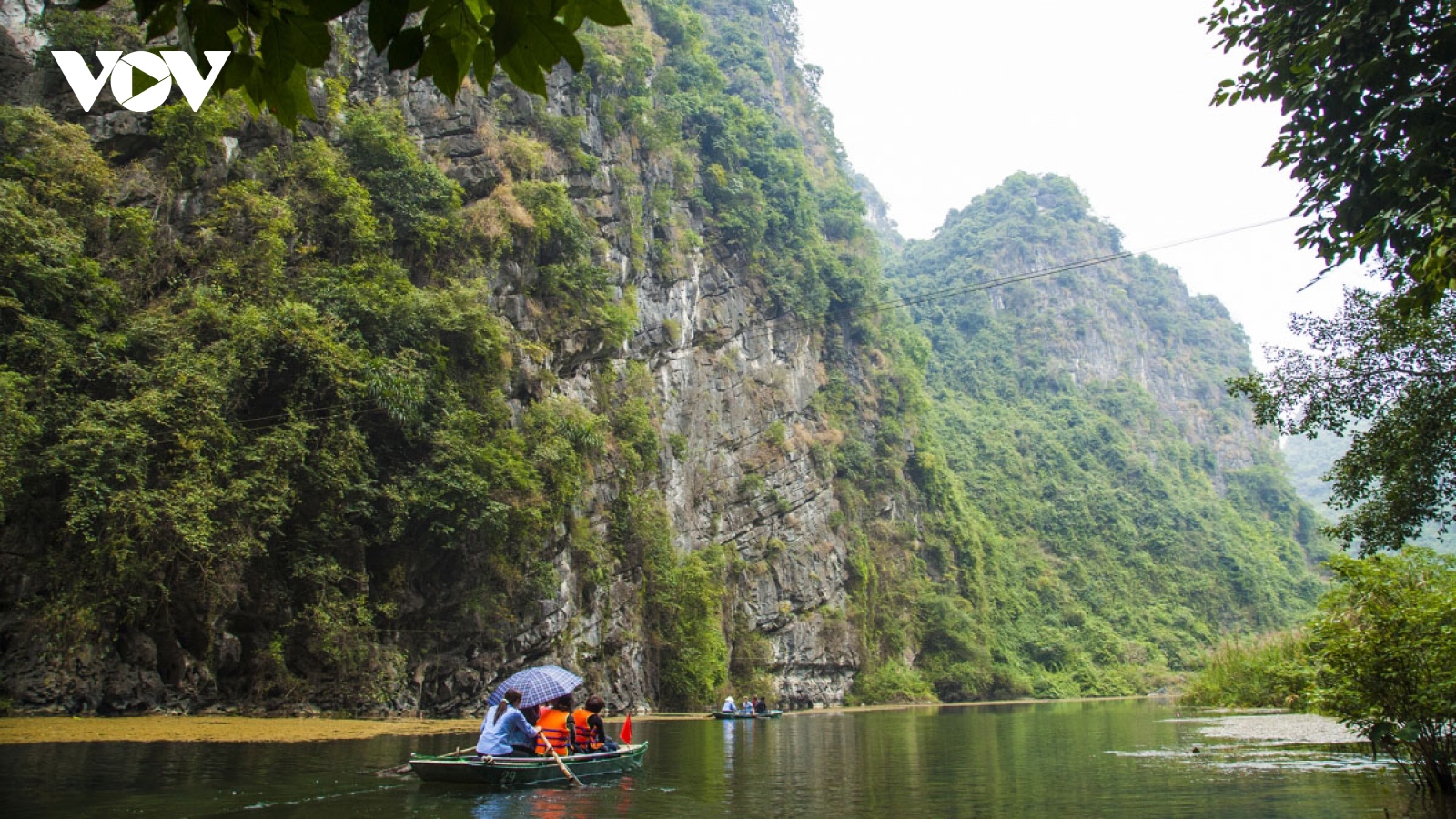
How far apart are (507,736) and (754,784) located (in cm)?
271

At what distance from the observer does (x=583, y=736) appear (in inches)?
413

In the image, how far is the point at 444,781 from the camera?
28.5ft

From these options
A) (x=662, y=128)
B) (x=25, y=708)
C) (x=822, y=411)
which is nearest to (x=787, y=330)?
(x=822, y=411)

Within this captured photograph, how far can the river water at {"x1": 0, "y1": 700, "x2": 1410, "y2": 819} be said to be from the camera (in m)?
7.23

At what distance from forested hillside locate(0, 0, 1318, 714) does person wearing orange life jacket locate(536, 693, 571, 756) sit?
7.20m

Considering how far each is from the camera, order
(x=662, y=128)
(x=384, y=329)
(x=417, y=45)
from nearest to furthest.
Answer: (x=417, y=45) < (x=384, y=329) < (x=662, y=128)

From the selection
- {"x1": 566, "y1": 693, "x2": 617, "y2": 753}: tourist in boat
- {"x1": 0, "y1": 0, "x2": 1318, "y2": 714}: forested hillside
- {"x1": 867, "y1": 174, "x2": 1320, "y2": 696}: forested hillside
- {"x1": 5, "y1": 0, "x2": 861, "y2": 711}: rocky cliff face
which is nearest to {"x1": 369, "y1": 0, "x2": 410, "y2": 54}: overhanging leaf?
{"x1": 0, "y1": 0, "x2": 1318, "y2": 714}: forested hillside

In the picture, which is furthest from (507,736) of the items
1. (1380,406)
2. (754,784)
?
(1380,406)

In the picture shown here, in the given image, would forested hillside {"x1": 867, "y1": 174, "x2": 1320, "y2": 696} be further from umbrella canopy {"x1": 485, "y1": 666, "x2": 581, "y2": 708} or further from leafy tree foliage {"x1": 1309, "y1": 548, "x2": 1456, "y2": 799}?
leafy tree foliage {"x1": 1309, "y1": 548, "x2": 1456, "y2": 799}

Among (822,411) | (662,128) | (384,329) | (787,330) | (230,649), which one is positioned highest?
(662,128)

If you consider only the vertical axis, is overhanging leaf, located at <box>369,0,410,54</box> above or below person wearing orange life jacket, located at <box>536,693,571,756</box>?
above

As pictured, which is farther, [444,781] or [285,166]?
[285,166]

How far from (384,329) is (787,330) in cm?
2137

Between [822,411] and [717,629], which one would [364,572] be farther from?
[822,411]
